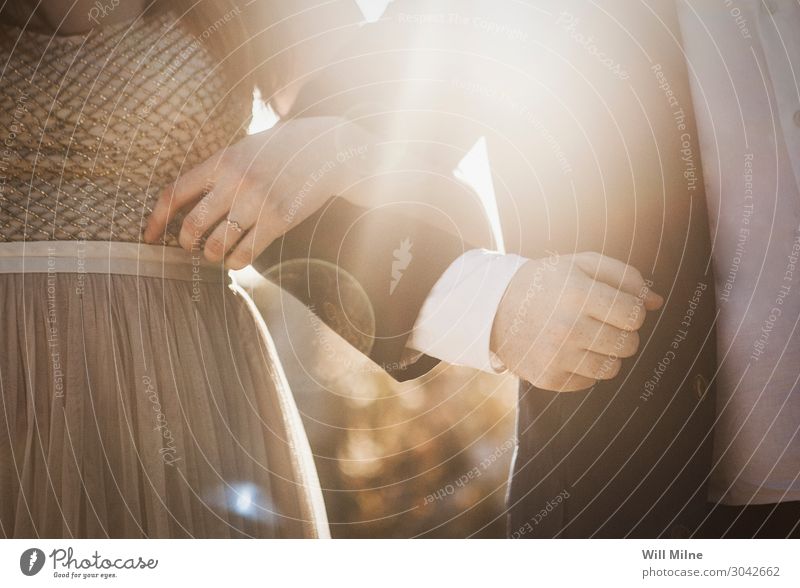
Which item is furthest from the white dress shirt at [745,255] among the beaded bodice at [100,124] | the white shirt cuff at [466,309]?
the beaded bodice at [100,124]

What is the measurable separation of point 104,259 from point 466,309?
0.91ft

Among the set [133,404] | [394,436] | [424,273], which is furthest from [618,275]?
[133,404]

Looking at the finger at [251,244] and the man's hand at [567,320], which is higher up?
the finger at [251,244]

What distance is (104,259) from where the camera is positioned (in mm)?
460

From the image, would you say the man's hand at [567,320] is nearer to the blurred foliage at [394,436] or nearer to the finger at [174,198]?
the blurred foliage at [394,436]

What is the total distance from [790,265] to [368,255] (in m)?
0.36

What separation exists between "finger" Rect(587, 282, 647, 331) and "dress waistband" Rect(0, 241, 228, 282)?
0.30 metres

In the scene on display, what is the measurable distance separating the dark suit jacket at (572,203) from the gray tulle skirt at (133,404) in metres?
0.09

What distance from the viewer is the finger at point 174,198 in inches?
18.3

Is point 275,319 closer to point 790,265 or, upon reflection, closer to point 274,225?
point 274,225

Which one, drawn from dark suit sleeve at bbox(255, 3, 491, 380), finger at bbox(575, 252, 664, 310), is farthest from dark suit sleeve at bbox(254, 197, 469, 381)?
finger at bbox(575, 252, 664, 310)

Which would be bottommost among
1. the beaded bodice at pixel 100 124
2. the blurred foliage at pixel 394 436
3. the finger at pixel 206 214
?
the blurred foliage at pixel 394 436

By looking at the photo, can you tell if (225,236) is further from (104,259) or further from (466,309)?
(466,309)

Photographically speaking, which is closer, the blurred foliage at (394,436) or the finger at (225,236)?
the finger at (225,236)
